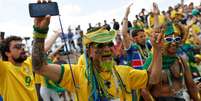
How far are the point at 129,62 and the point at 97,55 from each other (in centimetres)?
349

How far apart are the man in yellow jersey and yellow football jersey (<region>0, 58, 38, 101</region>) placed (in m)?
1.71

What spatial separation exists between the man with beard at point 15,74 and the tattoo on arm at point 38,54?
1826mm

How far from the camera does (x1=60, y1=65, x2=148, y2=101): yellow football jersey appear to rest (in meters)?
4.05

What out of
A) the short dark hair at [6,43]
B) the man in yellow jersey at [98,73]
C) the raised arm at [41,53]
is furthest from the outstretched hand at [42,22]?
the short dark hair at [6,43]

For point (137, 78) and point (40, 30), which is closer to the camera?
point (40, 30)

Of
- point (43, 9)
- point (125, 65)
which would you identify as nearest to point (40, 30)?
point (43, 9)

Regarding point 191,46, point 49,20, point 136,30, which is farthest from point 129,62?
point 49,20

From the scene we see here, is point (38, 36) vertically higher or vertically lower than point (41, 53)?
higher

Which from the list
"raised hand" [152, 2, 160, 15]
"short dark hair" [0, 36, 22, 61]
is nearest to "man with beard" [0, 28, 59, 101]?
"short dark hair" [0, 36, 22, 61]

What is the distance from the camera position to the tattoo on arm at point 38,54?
3.84 meters

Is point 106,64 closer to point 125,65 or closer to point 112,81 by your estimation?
point 112,81

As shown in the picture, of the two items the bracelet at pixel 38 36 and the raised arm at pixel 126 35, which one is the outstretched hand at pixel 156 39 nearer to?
the bracelet at pixel 38 36

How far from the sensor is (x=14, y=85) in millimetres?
5730

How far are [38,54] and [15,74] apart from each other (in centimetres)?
203
